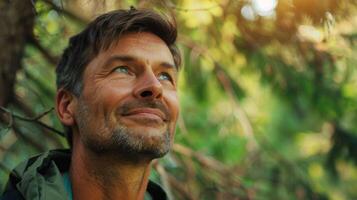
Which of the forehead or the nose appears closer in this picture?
the nose

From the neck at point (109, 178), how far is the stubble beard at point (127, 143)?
0.04 m

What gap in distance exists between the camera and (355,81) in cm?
572

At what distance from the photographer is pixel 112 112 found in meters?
2.86

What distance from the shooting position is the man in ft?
9.19

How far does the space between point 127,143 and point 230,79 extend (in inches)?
102

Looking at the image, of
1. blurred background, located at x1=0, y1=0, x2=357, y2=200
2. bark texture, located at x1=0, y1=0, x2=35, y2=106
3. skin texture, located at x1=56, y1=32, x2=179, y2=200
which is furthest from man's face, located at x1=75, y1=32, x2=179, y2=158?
bark texture, located at x1=0, y1=0, x2=35, y2=106

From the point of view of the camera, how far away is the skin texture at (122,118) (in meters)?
2.82

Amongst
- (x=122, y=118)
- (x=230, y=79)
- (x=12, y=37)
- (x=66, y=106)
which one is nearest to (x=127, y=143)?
(x=122, y=118)

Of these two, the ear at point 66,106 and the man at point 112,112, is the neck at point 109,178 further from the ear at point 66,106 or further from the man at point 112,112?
the ear at point 66,106

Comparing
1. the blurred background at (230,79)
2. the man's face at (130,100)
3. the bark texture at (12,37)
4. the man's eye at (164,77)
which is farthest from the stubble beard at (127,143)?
the bark texture at (12,37)

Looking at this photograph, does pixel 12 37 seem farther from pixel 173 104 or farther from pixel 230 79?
pixel 230 79

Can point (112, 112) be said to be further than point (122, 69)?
No

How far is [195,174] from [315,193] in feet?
3.44

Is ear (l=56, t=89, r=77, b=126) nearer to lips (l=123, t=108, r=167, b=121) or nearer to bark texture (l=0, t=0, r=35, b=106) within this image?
lips (l=123, t=108, r=167, b=121)
